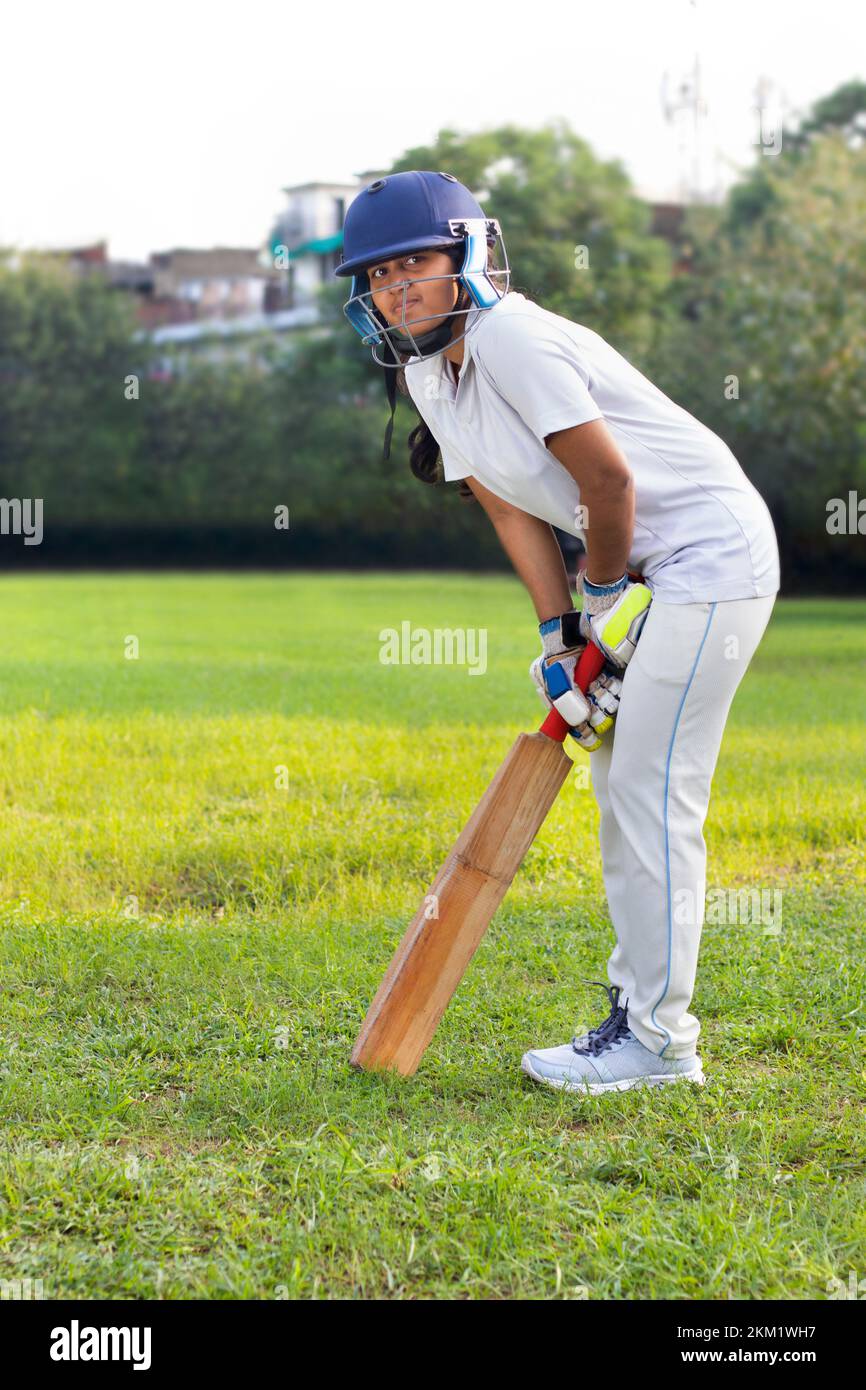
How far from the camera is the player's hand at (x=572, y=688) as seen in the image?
354 centimetres

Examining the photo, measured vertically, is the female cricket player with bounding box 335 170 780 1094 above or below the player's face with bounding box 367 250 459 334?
below

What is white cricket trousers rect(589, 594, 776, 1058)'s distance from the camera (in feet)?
11.1

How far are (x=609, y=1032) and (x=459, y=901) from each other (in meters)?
0.55

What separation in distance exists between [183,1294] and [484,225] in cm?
263

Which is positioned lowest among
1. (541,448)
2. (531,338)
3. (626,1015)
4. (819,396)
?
(626,1015)

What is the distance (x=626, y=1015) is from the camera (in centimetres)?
369

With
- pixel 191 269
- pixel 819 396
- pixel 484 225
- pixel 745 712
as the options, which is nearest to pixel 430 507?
pixel 819 396

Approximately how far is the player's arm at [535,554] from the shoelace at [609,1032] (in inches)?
42.7

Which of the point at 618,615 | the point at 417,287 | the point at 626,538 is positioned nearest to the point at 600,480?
the point at 626,538

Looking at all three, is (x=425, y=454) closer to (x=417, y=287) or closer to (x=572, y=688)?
(x=417, y=287)

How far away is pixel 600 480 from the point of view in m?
3.23

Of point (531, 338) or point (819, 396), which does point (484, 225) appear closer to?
point (531, 338)

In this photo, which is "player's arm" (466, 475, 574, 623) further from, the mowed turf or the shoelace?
the mowed turf

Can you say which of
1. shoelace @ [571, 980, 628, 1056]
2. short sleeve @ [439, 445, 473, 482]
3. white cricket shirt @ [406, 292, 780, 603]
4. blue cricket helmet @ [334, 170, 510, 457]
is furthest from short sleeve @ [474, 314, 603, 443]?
shoelace @ [571, 980, 628, 1056]
